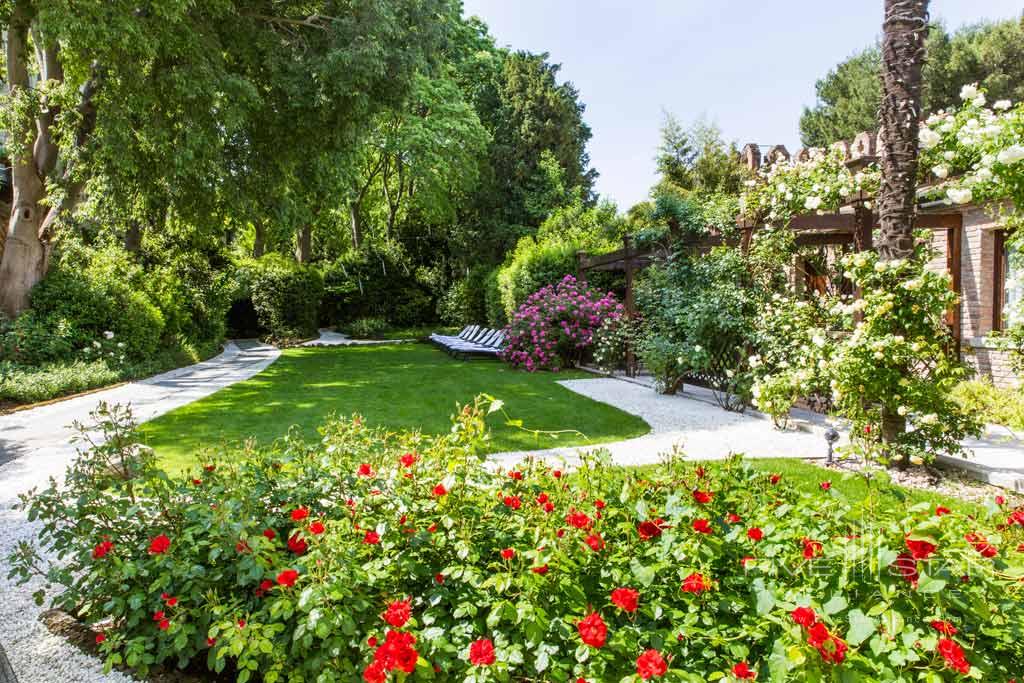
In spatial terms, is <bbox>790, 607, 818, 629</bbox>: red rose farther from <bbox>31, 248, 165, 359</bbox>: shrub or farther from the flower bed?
<bbox>31, 248, 165, 359</bbox>: shrub

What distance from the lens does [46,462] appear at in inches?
217

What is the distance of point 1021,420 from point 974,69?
75.5 ft

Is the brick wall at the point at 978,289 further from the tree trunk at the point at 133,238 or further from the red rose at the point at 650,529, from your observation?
the tree trunk at the point at 133,238

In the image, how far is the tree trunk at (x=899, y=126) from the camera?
16.2ft

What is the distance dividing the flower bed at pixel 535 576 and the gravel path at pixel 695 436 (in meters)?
2.27

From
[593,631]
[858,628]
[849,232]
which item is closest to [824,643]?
[858,628]

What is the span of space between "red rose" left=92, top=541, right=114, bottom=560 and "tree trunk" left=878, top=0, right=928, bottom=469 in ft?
17.6

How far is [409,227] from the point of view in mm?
25062

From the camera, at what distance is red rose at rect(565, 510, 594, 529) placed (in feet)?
6.63

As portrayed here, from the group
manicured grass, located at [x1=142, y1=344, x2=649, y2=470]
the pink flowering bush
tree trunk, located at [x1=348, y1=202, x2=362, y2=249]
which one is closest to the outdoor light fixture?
manicured grass, located at [x1=142, y1=344, x2=649, y2=470]

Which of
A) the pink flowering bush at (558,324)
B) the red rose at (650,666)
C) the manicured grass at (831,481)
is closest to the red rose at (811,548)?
the red rose at (650,666)

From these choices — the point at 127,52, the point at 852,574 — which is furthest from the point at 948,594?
the point at 127,52

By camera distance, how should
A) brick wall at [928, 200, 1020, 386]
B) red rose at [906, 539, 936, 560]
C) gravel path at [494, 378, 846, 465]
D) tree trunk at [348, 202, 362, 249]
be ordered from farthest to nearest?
tree trunk at [348, 202, 362, 249] < brick wall at [928, 200, 1020, 386] < gravel path at [494, 378, 846, 465] < red rose at [906, 539, 936, 560]

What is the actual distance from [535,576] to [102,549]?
1.64 metres
